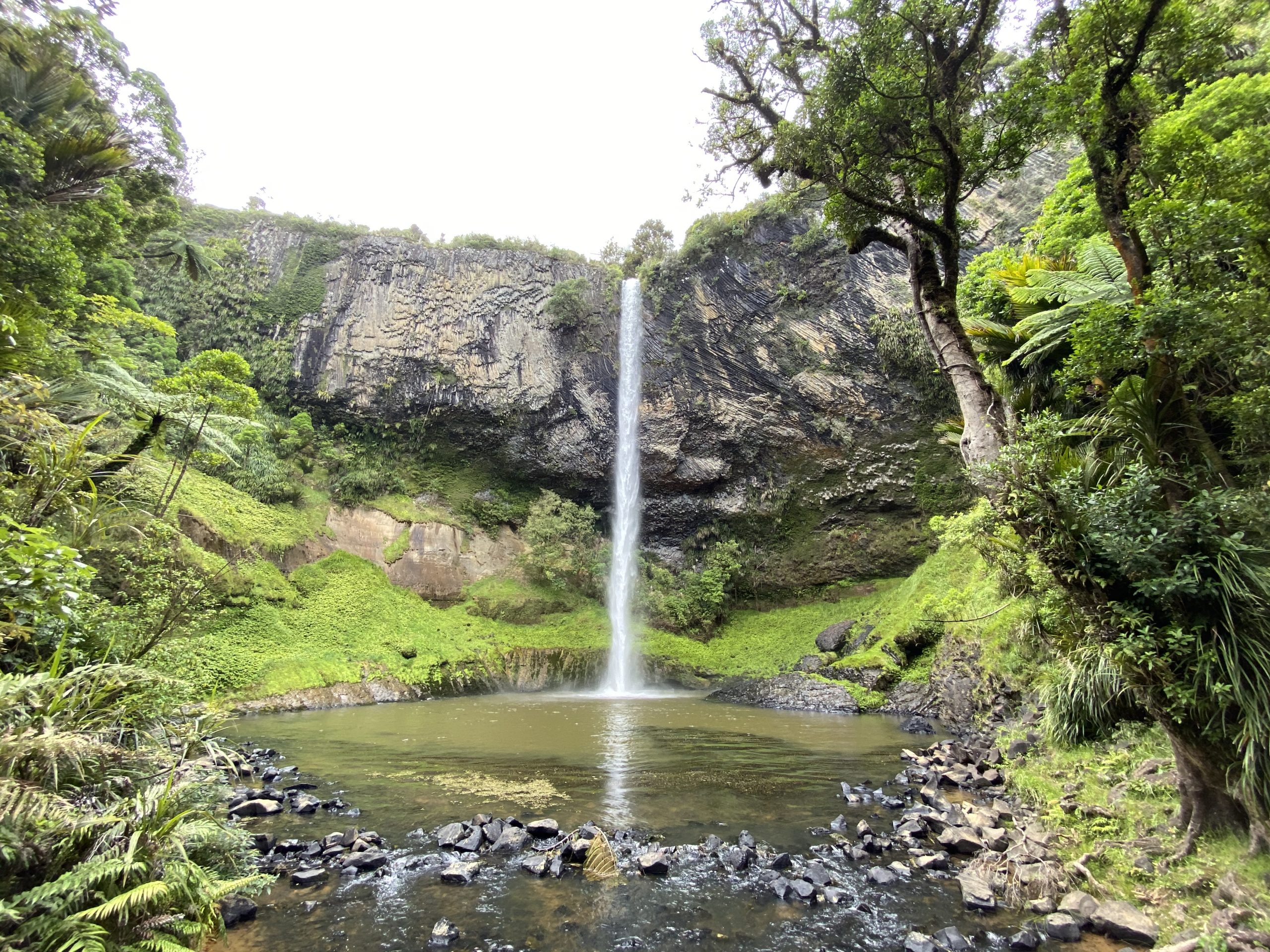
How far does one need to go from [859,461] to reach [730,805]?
1749cm

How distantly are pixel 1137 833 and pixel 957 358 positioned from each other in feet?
13.2

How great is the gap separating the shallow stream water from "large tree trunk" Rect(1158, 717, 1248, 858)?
142 centimetres

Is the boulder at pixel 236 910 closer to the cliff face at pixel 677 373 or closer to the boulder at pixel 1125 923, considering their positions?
the boulder at pixel 1125 923

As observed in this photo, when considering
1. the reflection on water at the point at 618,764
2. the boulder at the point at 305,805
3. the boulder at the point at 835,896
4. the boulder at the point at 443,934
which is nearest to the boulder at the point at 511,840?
the reflection on water at the point at 618,764

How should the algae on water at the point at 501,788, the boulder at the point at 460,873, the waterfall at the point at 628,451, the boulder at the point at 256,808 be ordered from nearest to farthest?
1. the boulder at the point at 460,873
2. the boulder at the point at 256,808
3. the algae on water at the point at 501,788
4. the waterfall at the point at 628,451

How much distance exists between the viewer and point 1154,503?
4.08 meters

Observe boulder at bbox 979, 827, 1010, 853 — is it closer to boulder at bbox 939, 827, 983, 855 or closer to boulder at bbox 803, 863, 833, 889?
boulder at bbox 939, 827, 983, 855

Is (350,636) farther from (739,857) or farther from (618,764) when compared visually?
(739,857)

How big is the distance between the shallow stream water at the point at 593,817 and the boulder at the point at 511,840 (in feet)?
1.05

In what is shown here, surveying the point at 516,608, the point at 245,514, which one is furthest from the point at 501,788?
the point at 516,608

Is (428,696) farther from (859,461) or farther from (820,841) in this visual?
(859,461)

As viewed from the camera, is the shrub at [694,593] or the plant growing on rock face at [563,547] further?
the plant growing on rock face at [563,547]

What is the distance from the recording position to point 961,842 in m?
4.86

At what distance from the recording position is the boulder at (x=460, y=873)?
435cm
